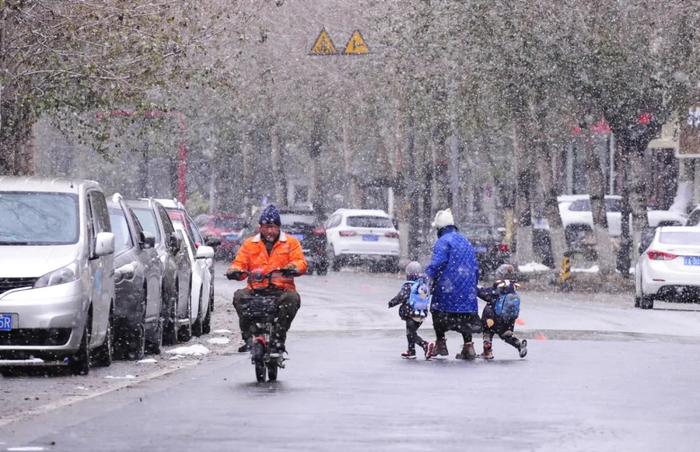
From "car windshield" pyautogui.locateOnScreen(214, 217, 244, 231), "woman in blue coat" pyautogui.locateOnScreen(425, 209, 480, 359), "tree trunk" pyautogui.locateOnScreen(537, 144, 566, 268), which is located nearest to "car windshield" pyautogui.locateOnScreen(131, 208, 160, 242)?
"woman in blue coat" pyautogui.locateOnScreen(425, 209, 480, 359)

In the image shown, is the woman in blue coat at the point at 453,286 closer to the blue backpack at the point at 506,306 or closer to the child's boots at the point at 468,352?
the child's boots at the point at 468,352

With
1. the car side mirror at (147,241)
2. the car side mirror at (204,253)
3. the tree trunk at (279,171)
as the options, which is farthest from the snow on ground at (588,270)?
the car side mirror at (147,241)

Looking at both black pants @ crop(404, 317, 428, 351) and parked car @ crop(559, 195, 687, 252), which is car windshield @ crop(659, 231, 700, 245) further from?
parked car @ crop(559, 195, 687, 252)

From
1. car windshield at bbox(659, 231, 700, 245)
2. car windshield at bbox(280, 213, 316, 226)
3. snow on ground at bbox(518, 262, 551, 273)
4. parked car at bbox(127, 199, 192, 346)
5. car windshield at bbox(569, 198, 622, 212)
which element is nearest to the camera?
parked car at bbox(127, 199, 192, 346)

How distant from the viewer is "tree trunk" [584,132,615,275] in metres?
43.0

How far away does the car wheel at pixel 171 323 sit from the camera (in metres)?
21.2

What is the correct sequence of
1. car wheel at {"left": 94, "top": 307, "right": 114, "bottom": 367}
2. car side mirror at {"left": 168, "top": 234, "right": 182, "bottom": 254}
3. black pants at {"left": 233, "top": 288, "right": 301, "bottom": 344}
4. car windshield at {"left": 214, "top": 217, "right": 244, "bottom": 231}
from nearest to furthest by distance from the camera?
black pants at {"left": 233, "top": 288, "right": 301, "bottom": 344}, car wheel at {"left": 94, "top": 307, "right": 114, "bottom": 367}, car side mirror at {"left": 168, "top": 234, "right": 182, "bottom": 254}, car windshield at {"left": 214, "top": 217, "right": 244, "bottom": 231}

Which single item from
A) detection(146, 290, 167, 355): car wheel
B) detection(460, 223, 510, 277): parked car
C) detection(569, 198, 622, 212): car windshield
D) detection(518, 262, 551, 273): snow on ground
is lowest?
detection(518, 262, 551, 273): snow on ground

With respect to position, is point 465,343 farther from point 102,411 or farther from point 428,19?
point 428,19

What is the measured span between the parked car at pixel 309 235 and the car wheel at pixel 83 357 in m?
29.0

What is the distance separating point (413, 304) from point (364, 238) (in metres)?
29.9

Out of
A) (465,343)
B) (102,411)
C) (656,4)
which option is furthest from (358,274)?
(102,411)

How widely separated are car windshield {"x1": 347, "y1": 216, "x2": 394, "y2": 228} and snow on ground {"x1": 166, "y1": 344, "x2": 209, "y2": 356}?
28539 mm

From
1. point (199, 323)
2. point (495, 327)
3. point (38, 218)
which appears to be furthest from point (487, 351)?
point (199, 323)
